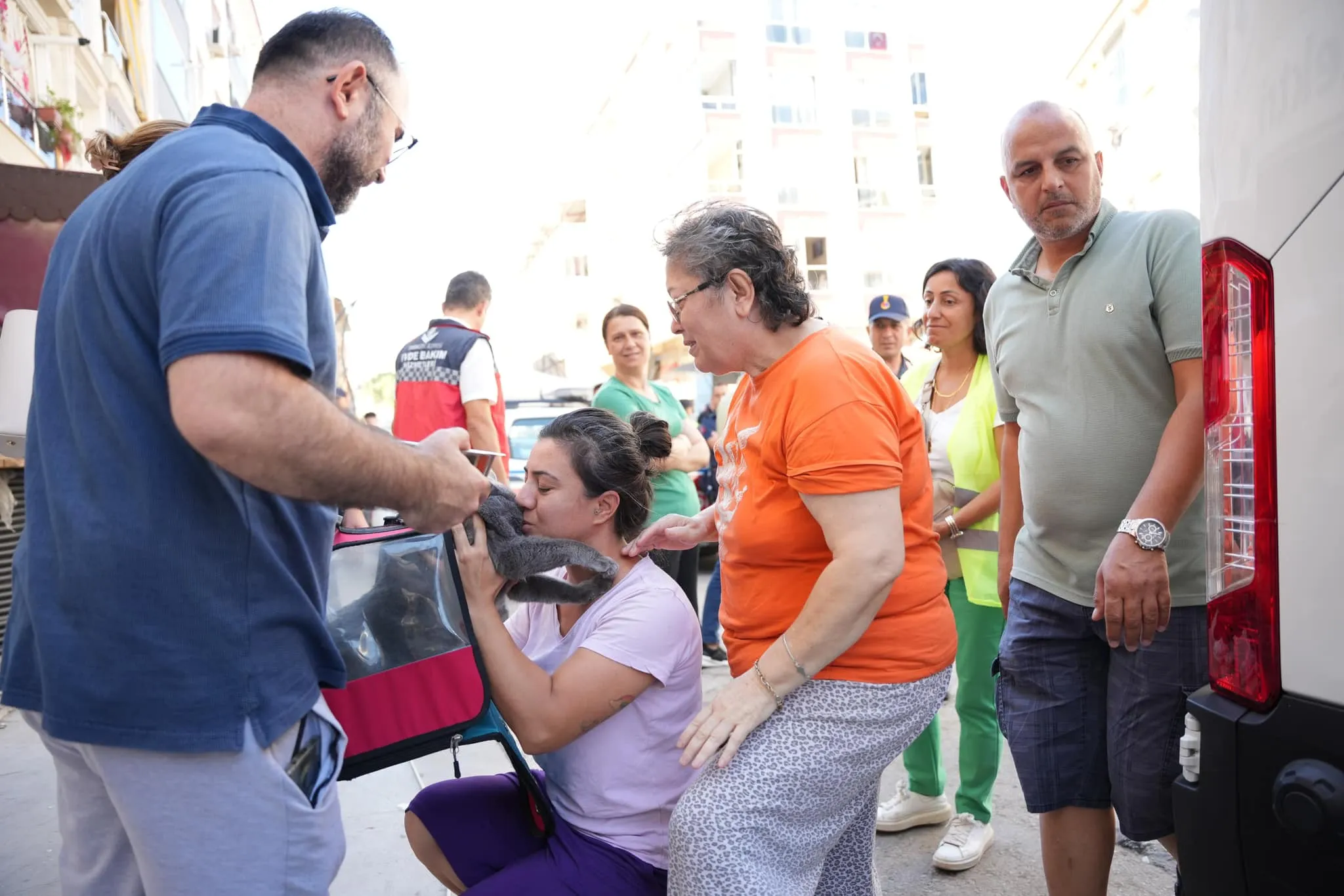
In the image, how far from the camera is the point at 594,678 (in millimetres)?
2129

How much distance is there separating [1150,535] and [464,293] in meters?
4.14

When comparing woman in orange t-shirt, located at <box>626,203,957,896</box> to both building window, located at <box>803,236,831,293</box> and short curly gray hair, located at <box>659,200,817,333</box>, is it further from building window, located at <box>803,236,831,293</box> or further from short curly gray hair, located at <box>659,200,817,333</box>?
building window, located at <box>803,236,831,293</box>

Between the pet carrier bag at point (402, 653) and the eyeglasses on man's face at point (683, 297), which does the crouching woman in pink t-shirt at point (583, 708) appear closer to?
the pet carrier bag at point (402, 653)

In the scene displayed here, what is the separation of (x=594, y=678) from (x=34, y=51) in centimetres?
959

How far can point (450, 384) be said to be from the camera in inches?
205

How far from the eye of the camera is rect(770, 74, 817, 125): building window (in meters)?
29.9

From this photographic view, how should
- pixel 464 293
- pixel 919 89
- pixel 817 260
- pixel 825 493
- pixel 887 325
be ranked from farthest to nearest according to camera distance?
1. pixel 919 89
2. pixel 817 260
3. pixel 464 293
4. pixel 887 325
5. pixel 825 493

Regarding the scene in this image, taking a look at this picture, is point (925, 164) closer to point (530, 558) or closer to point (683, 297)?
point (683, 297)

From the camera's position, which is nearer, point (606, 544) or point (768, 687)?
point (768, 687)

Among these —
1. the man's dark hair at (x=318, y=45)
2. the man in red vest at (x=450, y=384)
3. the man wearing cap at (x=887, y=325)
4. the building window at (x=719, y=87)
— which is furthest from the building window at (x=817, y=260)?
the man's dark hair at (x=318, y=45)

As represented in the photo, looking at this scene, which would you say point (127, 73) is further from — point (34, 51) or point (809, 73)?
point (809, 73)

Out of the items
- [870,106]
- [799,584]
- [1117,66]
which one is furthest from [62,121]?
[870,106]

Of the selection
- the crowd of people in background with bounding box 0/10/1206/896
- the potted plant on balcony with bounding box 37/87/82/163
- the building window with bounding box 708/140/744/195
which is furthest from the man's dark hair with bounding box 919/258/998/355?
the building window with bounding box 708/140/744/195

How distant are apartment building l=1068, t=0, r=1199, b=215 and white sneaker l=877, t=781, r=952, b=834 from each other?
530 inches
